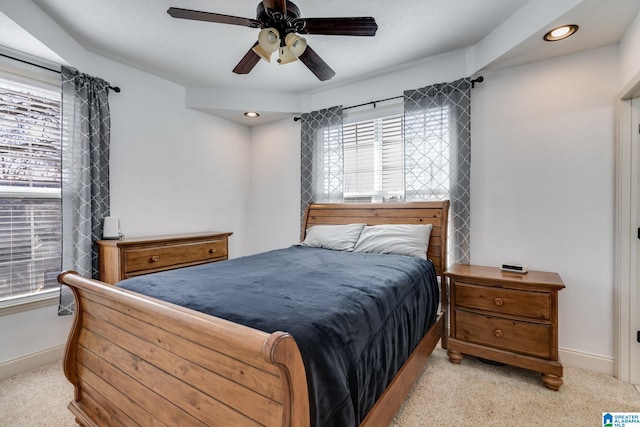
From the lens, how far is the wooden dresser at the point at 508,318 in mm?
1938

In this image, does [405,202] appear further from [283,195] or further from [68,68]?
[68,68]

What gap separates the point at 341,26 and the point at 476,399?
2444 mm

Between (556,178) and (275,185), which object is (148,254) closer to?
(275,185)

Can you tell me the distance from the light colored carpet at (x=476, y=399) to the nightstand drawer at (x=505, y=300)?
48 cm

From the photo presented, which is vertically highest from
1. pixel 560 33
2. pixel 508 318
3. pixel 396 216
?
pixel 560 33

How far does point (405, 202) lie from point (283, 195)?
166 centimetres

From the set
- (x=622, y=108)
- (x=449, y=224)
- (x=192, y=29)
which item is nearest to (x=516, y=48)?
(x=622, y=108)

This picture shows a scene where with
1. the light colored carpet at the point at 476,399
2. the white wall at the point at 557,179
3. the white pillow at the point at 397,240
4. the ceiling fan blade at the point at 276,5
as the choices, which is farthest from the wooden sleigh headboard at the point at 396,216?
the ceiling fan blade at the point at 276,5

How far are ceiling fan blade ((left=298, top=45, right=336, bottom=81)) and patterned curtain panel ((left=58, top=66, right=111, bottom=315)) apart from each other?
6.34 feet

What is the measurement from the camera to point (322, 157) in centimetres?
346

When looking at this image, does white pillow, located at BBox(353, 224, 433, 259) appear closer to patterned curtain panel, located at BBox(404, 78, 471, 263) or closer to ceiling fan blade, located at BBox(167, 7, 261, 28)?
patterned curtain panel, located at BBox(404, 78, 471, 263)

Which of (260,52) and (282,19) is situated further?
(260,52)
